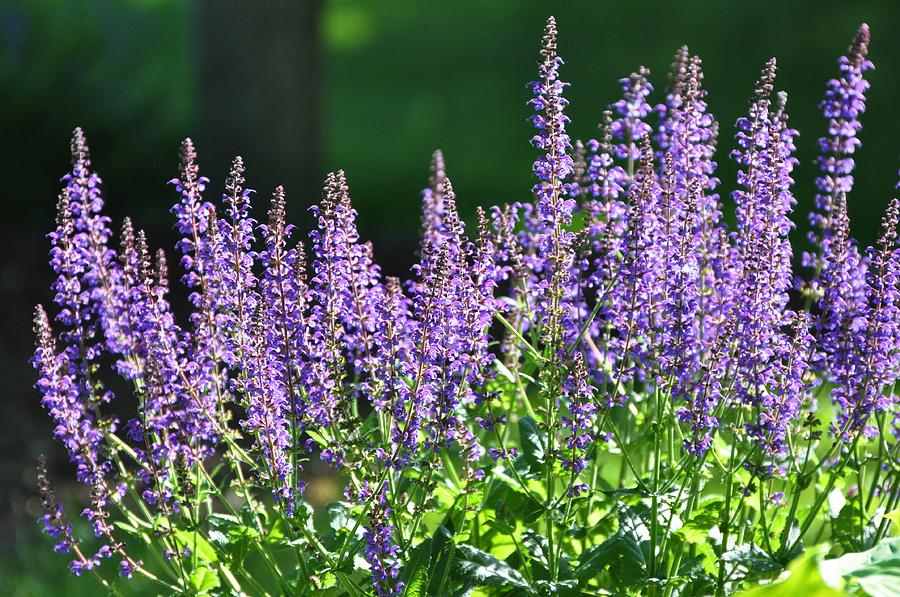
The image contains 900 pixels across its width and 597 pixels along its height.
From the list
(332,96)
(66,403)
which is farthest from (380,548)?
(332,96)

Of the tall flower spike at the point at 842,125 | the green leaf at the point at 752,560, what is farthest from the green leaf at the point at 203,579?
the tall flower spike at the point at 842,125

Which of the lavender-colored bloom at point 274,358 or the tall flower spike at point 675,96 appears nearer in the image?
the lavender-colored bloom at point 274,358

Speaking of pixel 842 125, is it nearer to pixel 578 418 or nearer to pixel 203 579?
pixel 578 418

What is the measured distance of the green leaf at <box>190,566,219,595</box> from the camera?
354cm

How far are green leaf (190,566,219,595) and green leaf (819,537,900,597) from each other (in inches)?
72.9

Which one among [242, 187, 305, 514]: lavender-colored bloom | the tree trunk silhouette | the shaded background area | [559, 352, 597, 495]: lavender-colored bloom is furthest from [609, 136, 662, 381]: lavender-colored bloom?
the tree trunk silhouette

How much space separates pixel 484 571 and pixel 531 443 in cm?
50

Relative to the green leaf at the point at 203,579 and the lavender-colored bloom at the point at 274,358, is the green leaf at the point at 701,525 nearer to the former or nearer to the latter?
the lavender-colored bloom at the point at 274,358

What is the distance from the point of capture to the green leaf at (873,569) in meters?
2.55

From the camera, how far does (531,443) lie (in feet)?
12.1

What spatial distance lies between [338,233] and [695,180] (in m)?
1.16

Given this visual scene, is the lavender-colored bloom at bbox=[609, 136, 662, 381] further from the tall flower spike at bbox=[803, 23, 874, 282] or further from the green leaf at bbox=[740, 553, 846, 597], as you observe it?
the green leaf at bbox=[740, 553, 846, 597]

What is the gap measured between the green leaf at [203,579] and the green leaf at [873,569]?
1.85m

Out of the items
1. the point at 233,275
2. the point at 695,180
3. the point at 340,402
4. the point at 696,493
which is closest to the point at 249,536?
the point at 340,402
